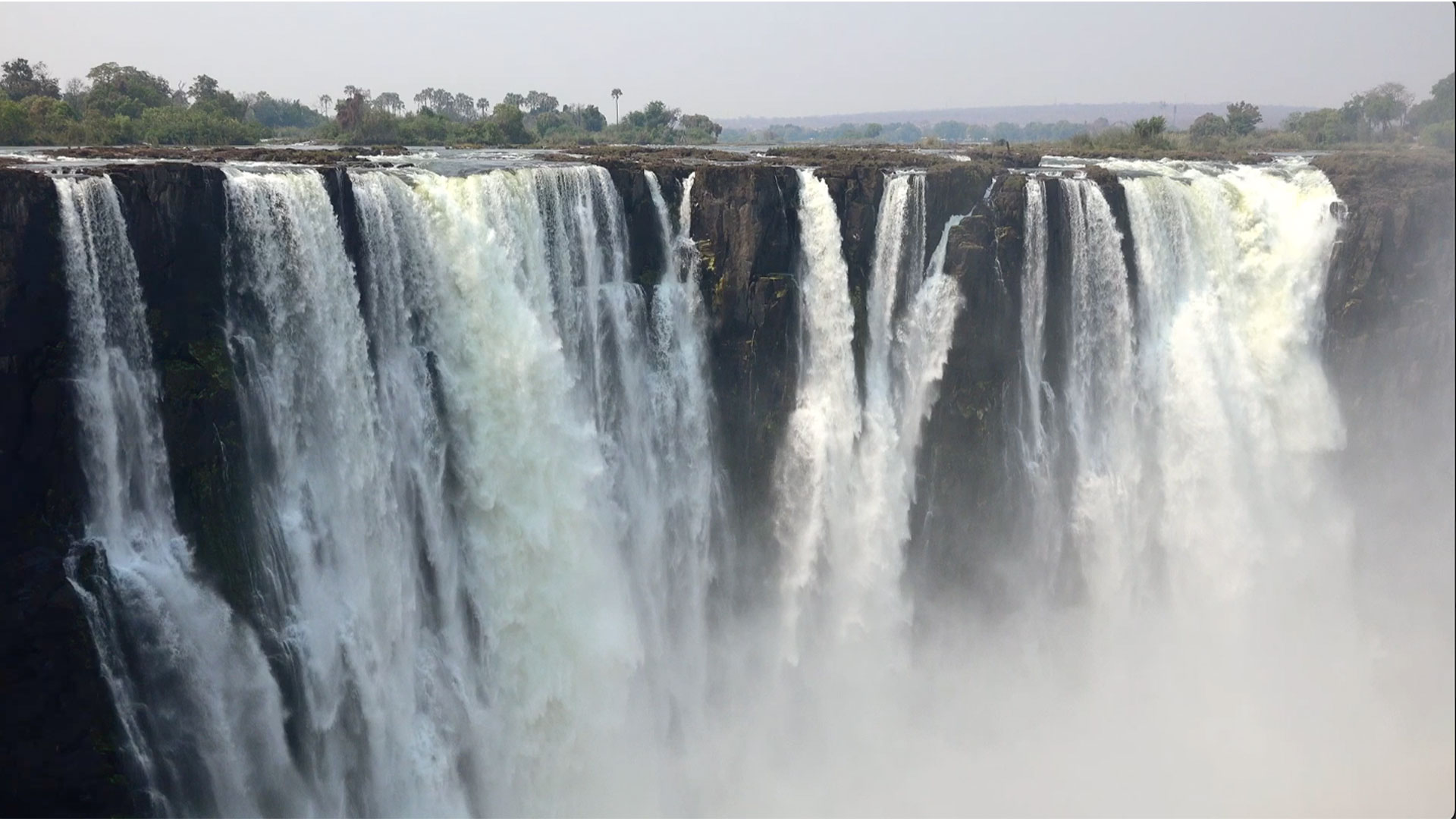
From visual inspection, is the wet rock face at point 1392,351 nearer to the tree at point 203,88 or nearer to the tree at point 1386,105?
the tree at point 1386,105

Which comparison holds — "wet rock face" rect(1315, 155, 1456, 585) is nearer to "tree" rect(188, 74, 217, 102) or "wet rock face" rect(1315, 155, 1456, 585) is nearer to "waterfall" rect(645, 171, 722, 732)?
"waterfall" rect(645, 171, 722, 732)

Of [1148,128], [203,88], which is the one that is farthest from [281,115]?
[1148,128]

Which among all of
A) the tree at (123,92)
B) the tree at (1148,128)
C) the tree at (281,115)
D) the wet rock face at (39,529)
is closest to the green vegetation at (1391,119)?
the tree at (1148,128)

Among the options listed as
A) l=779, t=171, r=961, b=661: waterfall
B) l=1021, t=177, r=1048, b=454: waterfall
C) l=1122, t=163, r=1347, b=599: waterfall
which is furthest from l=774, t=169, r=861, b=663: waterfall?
l=1122, t=163, r=1347, b=599: waterfall

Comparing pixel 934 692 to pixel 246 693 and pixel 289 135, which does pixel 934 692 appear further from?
pixel 289 135

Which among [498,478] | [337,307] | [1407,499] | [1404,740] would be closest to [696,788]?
[498,478]

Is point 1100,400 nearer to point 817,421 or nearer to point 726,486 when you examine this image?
point 817,421
